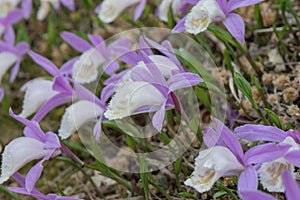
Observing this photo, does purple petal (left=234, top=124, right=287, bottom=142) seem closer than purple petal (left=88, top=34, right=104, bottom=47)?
Yes

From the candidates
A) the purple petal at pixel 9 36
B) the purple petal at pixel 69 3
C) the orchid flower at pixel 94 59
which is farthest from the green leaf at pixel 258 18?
the purple petal at pixel 9 36

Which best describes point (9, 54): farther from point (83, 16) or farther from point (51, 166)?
point (83, 16)

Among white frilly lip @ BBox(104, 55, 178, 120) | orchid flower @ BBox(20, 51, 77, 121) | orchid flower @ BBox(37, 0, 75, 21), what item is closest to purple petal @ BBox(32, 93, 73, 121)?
orchid flower @ BBox(20, 51, 77, 121)

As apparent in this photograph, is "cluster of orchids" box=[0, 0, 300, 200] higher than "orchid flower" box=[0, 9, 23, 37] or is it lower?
higher

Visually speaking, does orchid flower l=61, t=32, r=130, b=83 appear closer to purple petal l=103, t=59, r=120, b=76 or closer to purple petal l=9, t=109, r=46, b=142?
purple petal l=103, t=59, r=120, b=76

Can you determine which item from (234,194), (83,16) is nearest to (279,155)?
(234,194)

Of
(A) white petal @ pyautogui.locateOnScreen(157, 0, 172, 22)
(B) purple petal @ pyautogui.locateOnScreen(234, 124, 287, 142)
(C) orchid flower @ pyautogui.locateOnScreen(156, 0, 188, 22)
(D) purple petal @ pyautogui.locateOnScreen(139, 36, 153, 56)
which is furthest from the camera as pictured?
(A) white petal @ pyautogui.locateOnScreen(157, 0, 172, 22)

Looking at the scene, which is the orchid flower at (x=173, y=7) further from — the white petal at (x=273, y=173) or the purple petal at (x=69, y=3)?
the white petal at (x=273, y=173)
